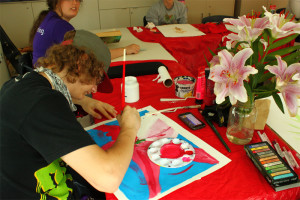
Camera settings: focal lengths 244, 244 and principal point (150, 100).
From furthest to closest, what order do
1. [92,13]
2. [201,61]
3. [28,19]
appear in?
[92,13] < [28,19] < [201,61]

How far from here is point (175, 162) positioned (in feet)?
2.66

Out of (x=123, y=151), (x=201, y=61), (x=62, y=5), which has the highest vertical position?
(x=62, y=5)

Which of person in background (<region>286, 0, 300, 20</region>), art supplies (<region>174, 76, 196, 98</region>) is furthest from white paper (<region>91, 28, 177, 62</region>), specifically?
person in background (<region>286, 0, 300, 20</region>)

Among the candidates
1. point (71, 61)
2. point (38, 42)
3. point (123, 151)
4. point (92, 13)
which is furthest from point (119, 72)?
point (92, 13)

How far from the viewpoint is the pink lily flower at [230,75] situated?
74 cm

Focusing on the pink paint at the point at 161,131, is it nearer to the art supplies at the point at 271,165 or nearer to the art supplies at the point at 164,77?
the art supplies at the point at 271,165

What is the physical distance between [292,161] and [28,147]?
83cm

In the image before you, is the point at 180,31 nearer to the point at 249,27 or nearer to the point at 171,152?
the point at 249,27

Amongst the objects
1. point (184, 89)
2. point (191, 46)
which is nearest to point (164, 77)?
point (184, 89)

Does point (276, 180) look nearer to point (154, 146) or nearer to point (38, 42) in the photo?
point (154, 146)

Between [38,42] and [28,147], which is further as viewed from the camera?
[38,42]

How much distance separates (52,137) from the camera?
63 cm

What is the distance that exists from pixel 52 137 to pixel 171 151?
1.37 ft

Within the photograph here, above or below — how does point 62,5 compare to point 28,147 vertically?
above
